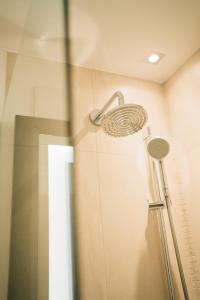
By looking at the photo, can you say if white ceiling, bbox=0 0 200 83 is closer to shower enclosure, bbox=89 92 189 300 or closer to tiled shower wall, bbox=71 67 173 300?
tiled shower wall, bbox=71 67 173 300

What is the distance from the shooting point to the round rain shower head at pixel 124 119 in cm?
93

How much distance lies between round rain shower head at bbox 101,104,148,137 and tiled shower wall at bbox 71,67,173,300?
0.14 metres

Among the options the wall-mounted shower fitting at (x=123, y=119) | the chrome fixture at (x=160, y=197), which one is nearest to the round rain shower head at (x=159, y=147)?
the chrome fixture at (x=160, y=197)

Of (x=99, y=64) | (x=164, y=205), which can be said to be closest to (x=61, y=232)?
(x=164, y=205)

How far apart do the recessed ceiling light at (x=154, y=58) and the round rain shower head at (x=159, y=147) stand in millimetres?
465

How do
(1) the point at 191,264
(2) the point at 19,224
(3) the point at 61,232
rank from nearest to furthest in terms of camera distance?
1. (3) the point at 61,232
2. (2) the point at 19,224
3. (1) the point at 191,264

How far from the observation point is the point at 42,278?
0.49 metres

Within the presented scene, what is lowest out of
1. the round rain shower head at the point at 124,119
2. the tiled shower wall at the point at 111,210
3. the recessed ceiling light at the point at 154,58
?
the tiled shower wall at the point at 111,210

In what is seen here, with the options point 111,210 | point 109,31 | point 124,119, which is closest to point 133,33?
point 109,31

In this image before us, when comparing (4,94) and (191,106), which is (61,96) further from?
(191,106)

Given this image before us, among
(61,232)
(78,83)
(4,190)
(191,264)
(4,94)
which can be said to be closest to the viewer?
(61,232)

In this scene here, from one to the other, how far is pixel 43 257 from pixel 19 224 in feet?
0.45

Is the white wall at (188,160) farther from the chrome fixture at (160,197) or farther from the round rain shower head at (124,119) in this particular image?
the round rain shower head at (124,119)

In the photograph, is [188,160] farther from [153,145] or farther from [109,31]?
[109,31]
